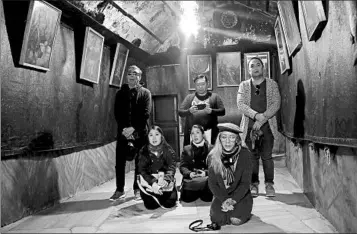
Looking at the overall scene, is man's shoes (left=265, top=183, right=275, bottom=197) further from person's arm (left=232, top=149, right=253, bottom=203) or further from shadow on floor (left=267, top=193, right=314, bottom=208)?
person's arm (left=232, top=149, right=253, bottom=203)

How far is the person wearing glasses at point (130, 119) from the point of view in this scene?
4902mm

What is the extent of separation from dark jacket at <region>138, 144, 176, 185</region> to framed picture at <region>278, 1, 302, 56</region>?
2702mm

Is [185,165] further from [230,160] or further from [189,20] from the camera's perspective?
[189,20]

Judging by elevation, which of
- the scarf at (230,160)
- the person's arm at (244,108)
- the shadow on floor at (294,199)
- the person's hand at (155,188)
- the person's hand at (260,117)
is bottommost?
the shadow on floor at (294,199)

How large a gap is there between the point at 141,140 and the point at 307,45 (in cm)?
297

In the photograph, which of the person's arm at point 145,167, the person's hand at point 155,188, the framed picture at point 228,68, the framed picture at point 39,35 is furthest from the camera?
the framed picture at point 228,68

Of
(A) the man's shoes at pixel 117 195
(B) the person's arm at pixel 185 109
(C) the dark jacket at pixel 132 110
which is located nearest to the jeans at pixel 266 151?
(B) the person's arm at pixel 185 109

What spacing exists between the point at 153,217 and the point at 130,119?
1.79 m

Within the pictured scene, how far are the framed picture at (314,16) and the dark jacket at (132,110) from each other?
2.71m

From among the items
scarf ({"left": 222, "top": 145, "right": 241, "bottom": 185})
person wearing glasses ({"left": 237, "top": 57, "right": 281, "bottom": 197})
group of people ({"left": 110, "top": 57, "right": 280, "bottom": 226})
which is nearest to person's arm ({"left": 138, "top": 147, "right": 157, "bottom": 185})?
group of people ({"left": 110, "top": 57, "right": 280, "bottom": 226})

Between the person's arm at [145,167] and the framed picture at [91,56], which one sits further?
the framed picture at [91,56]

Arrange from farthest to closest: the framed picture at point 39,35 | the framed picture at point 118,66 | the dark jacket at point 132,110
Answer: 1. the framed picture at point 118,66
2. the dark jacket at point 132,110
3. the framed picture at point 39,35

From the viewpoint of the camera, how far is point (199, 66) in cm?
918

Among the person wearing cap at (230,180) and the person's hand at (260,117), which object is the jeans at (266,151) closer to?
the person's hand at (260,117)
